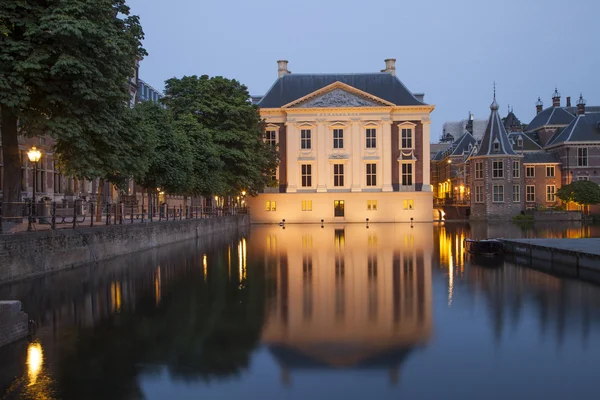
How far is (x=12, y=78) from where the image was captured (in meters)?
18.0

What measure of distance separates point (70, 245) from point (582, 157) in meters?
69.9

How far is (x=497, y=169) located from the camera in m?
72.6

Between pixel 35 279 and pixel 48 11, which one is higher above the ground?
pixel 48 11

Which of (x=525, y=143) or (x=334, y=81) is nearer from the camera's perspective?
(x=334, y=81)

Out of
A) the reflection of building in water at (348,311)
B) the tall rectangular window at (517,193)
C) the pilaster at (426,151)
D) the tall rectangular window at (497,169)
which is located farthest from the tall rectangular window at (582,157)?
the reflection of building in water at (348,311)

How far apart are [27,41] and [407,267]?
49.9 feet

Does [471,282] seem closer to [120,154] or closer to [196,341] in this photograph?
[196,341]

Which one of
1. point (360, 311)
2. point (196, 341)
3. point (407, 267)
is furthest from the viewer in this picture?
point (407, 267)

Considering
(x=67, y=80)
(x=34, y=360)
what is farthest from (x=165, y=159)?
(x=34, y=360)

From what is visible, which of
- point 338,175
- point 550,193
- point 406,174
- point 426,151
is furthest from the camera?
point 550,193

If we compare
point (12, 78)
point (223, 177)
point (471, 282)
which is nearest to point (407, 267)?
point (471, 282)

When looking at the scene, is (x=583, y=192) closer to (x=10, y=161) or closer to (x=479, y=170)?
(x=479, y=170)

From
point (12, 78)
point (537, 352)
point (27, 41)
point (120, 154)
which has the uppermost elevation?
point (27, 41)

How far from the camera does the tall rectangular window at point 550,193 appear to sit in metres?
76.9
